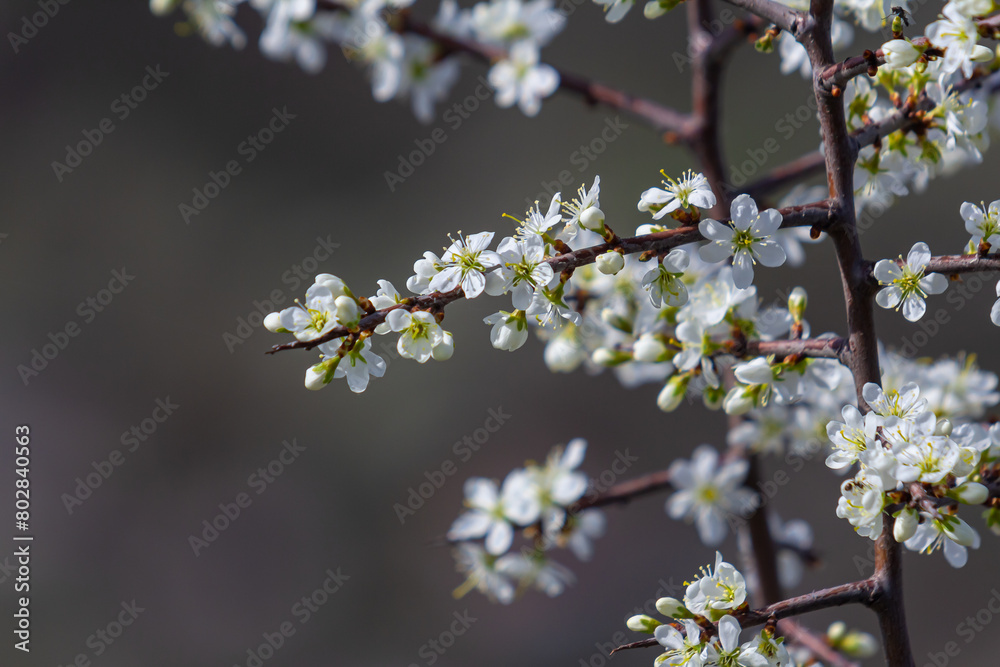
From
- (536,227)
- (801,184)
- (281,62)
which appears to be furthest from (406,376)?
(536,227)

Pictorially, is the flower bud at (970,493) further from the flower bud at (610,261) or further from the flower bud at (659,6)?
the flower bud at (659,6)

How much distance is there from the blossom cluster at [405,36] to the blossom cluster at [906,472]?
902 mm

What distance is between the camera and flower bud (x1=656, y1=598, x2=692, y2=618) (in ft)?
2.66

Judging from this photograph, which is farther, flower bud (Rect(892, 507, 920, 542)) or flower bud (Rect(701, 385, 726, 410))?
flower bud (Rect(701, 385, 726, 410))

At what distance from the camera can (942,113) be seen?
36.7 inches

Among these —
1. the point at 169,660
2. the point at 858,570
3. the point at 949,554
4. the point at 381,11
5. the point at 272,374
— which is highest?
the point at 381,11

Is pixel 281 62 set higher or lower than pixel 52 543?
higher

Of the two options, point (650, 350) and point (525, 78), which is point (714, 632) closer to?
point (650, 350)

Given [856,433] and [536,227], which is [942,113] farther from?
[536,227]

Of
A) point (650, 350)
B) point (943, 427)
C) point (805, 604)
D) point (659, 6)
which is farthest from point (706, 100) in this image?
point (805, 604)

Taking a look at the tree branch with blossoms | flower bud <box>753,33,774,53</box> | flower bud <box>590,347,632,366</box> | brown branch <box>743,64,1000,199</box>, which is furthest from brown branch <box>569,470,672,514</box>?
flower bud <box>753,33,774,53</box>

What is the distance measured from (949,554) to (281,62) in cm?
496

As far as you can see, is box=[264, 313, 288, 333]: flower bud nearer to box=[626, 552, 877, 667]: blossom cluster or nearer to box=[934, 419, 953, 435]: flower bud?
box=[626, 552, 877, 667]: blossom cluster

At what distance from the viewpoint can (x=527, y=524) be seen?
4.72 ft
